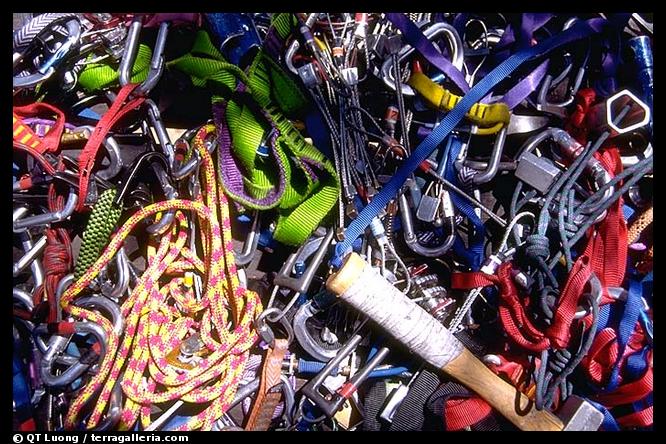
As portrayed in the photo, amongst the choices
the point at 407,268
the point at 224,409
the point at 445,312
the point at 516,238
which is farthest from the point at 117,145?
the point at 516,238

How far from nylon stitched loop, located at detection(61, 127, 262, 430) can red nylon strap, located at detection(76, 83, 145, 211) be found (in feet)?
0.68

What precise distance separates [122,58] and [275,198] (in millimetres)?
816

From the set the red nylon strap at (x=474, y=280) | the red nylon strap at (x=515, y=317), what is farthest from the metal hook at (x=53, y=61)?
the red nylon strap at (x=515, y=317)

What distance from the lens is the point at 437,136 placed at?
6.95 feet

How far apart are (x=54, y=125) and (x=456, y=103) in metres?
1.56

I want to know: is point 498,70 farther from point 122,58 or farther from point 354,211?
point 122,58

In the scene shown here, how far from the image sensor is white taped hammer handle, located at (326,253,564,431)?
193cm

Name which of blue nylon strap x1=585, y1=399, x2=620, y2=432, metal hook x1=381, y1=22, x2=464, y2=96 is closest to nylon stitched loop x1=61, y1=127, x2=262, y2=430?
metal hook x1=381, y1=22, x2=464, y2=96

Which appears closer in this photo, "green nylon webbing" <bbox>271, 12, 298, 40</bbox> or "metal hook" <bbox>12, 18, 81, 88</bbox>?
"metal hook" <bbox>12, 18, 81, 88</bbox>

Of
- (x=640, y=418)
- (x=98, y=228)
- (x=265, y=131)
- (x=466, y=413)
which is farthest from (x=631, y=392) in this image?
(x=98, y=228)

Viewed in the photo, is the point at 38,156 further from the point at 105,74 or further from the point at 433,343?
the point at 433,343

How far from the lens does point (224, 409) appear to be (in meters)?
2.15

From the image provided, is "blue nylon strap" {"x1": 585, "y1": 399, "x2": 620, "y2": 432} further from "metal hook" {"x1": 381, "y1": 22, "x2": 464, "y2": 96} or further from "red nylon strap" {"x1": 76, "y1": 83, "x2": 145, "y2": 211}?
"red nylon strap" {"x1": 76, "y1": 83, "x2": 145, "y2": 211}

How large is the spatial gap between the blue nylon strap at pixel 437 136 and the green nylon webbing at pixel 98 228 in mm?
845
